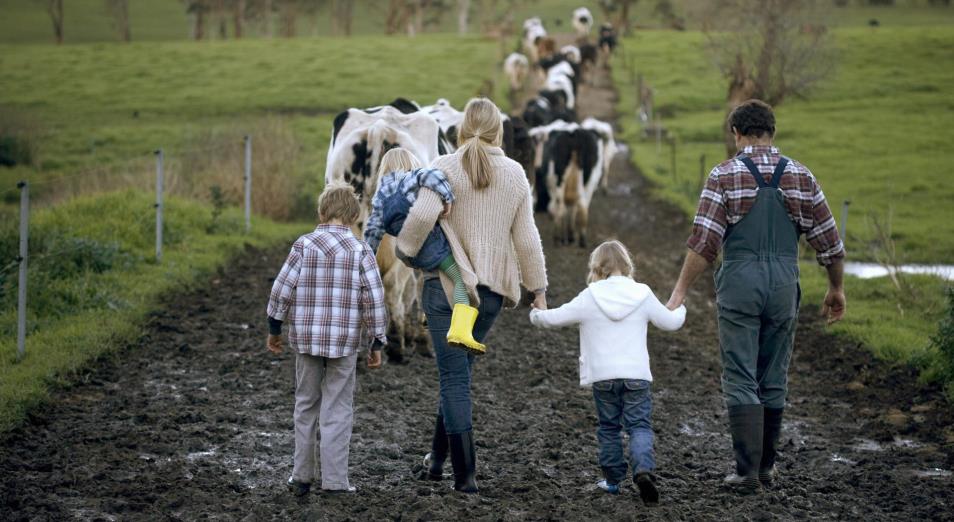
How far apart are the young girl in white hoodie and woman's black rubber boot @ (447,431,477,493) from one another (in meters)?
0.74

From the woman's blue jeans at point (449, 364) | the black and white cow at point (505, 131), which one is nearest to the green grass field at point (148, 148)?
the woman's blue jeans at point (449, 364)

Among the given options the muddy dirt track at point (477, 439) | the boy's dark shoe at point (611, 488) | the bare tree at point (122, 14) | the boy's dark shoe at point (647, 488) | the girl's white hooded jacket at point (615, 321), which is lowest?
the muddy dirt track at point (477, 439)

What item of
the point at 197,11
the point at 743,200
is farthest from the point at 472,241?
the point at 197,11

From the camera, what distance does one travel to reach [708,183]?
263 inches

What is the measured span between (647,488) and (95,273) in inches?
349

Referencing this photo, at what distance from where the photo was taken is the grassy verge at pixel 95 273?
30.9 ft

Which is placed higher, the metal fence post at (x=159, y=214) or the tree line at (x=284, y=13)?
the tree line at (x=284, y=13)

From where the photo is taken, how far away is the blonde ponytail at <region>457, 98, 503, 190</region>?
6262 mm

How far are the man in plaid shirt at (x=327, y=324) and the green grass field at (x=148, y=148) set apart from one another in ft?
8.66

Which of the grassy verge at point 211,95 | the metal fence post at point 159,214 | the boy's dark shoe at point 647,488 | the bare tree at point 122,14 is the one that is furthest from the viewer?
the bare tree at point 122,14

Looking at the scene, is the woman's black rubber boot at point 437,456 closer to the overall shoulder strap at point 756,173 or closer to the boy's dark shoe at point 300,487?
the boy's dark shoe at point 300,487

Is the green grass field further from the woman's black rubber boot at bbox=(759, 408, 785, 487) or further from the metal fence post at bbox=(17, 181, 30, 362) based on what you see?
the woman's black rubber boot at bbox=(759, 408, 785, 487)

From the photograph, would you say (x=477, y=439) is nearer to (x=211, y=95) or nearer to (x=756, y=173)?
(x=756, y=173)

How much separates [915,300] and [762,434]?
323 inches
